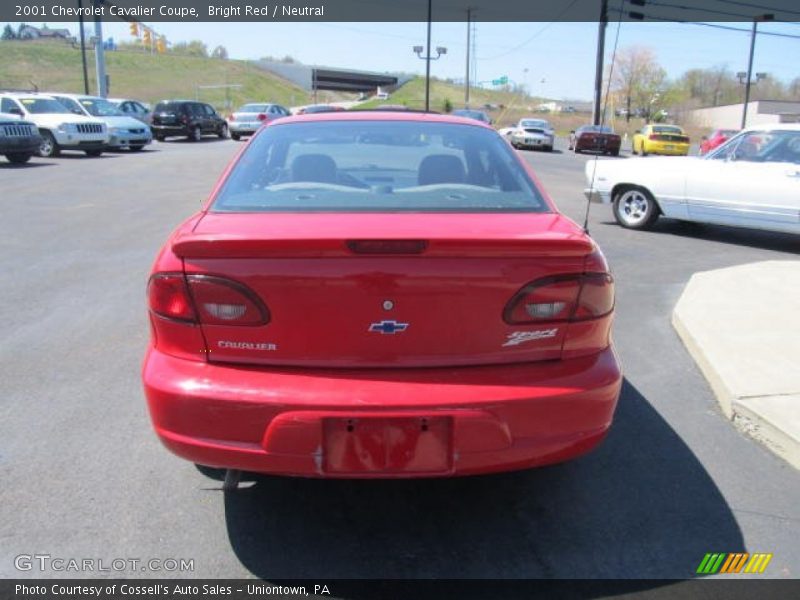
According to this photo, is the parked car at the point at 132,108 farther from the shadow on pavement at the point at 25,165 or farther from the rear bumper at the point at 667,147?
the rear bumper at the point at 667,147

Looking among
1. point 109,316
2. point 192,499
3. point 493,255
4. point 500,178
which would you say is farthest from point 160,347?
point 109,316

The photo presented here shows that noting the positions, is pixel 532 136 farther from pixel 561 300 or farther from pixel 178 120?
pixel 561 300

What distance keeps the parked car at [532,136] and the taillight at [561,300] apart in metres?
30.5

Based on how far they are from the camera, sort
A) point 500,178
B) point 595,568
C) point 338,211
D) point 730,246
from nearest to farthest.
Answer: point 595,568 < point 338,211 < point 500,178 < point 730,246

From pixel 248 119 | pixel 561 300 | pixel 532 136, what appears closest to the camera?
pixel 561 300

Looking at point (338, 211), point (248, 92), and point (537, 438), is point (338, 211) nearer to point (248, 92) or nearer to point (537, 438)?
point (537, 438)

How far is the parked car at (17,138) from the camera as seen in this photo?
53.2 feet

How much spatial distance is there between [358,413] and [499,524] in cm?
94

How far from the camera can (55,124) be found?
1914cm

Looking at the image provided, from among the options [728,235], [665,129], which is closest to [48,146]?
[728,235]

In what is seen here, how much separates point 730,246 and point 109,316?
25.1 ft

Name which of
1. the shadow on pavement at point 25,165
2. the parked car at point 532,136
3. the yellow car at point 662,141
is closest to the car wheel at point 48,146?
the shadow on pavement at point 25,165

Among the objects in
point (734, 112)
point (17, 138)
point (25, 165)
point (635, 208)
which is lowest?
point (25, 165)

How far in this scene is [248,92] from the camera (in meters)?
88.5
